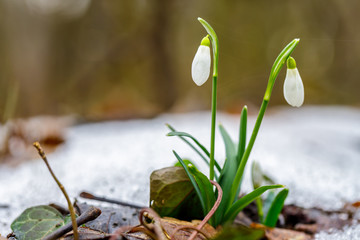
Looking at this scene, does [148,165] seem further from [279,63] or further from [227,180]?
[279,63]

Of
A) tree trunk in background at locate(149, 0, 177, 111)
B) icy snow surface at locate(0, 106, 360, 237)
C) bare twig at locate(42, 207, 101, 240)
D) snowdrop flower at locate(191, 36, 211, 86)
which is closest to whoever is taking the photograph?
bare twig at locate(42, 207, 101, 240)

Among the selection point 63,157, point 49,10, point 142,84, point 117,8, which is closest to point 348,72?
point 142,84

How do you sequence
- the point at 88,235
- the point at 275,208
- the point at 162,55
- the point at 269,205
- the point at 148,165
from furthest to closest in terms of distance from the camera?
the point at 162,55
the point at 148,165
the point at 269,205
the point at 275,208
the point at 88,235

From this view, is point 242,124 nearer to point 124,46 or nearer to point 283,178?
point 283,178

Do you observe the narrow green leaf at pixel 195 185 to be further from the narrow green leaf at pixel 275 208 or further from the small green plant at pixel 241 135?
the narrow green leaf at pixel 275 208

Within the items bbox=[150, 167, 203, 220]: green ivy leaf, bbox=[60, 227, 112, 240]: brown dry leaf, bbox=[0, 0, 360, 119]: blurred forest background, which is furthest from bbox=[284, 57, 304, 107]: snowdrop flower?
bbox=[0, 0, 360, 119]: blurred forest background

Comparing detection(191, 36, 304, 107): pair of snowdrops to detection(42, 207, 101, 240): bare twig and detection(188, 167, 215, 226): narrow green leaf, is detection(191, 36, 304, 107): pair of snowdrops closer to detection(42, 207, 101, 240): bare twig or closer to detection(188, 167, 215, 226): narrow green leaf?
detection(188, 167, 215, 226): narrow green leaf

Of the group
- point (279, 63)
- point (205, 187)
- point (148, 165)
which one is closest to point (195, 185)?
point (205, 187)
